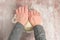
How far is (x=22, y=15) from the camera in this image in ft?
3.87

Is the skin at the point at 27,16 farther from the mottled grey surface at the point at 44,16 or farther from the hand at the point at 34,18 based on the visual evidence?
the mottled grey surface at the point at 44,16

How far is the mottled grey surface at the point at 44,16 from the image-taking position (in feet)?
4.15

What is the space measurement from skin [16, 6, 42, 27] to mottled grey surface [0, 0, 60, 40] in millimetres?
107

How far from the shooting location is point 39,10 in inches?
51.5

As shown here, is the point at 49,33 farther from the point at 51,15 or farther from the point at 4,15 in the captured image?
the point at 4,15

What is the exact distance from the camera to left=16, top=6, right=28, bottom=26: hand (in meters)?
1.16

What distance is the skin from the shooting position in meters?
1.16

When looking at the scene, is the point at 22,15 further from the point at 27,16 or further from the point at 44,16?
the point at 44,16

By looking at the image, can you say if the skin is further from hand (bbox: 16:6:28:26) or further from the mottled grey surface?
the mottled grey surface

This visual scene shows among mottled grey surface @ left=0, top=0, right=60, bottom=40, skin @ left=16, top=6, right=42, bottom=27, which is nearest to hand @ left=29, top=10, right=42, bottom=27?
skin @ left=16, top=6, right=42, bottom=27

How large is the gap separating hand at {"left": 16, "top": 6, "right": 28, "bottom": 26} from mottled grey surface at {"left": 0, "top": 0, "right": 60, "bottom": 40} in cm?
10

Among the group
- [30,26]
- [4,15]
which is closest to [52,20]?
[30,26]

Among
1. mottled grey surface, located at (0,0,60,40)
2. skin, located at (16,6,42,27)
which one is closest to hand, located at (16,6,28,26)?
skin, located at (16,6,42,27)

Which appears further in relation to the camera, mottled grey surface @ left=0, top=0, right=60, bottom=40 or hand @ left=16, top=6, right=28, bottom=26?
mottled grey surface @ left=0, top=0, right=60, bottom=40
